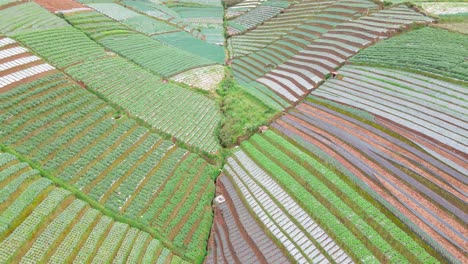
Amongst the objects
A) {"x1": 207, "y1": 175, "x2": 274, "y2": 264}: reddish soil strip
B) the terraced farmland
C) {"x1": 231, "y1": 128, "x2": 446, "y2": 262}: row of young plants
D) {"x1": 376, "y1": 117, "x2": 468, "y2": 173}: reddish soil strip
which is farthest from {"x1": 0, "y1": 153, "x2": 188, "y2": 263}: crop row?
{"x1": 376, "y1": 117, "x2": 468, "y2": 173}: reddish soil strip

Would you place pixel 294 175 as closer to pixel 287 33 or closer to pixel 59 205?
pixel 59 205

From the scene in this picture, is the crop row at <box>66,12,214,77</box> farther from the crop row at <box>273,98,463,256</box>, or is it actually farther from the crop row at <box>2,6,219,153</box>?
the crop row at <box>273,98,463,256</box>

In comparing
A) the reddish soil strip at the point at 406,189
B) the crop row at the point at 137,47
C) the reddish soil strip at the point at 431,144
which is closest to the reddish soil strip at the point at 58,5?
the crop row at the point at 137,47

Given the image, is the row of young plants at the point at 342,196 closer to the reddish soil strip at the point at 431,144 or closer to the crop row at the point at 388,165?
the crop row at the point at 388,165

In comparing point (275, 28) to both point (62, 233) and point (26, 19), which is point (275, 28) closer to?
point (26, 19)

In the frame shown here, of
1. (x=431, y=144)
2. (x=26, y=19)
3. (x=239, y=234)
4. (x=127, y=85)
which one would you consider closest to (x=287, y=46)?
(x=127, y=85)

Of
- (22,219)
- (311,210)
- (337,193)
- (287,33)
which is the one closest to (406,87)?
(337,193)
